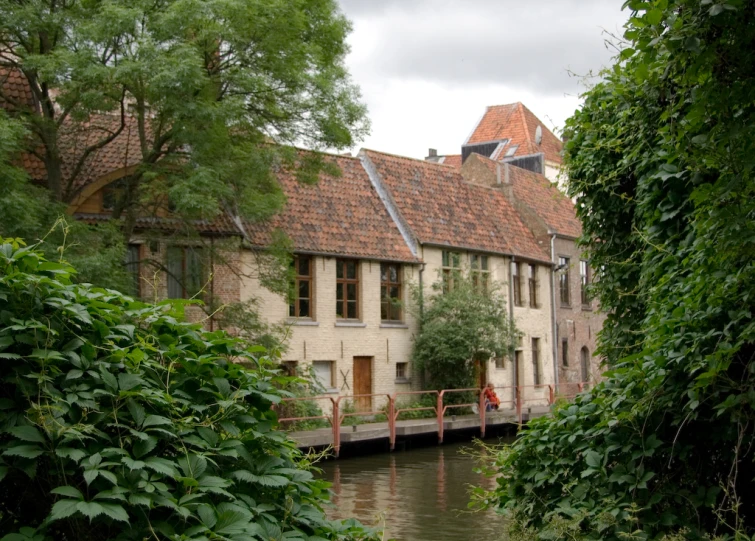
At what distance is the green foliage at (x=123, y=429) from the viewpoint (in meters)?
4.20

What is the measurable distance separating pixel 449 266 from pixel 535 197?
904cm

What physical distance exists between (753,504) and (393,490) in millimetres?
11838

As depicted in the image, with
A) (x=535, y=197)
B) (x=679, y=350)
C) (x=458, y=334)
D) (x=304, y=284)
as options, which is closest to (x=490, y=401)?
(x=458, y=334)

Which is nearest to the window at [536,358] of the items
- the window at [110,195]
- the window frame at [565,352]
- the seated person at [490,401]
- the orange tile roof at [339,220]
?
the window frame at [565,352]

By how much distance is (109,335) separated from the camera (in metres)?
4.62

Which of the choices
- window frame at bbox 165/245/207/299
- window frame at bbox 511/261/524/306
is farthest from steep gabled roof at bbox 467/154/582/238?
window frame at bbox 165/245/207/299

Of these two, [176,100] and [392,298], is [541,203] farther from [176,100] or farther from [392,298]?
[176,100]

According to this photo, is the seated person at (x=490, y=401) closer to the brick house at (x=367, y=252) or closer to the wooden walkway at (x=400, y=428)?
the wooden walkway at (x=400, y=428)

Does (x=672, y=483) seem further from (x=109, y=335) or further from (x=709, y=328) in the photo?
(x=109, y=335)

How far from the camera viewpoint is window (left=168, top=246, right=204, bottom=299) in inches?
908

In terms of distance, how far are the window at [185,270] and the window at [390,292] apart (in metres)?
7.90

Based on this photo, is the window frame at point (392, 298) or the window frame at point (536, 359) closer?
the window frame at point (392, 298)

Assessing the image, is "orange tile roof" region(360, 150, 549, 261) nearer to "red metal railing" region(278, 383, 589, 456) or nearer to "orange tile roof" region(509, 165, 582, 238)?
"orange tile roof" region(509, 165, 582, 238)

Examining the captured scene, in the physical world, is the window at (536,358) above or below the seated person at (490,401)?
above
